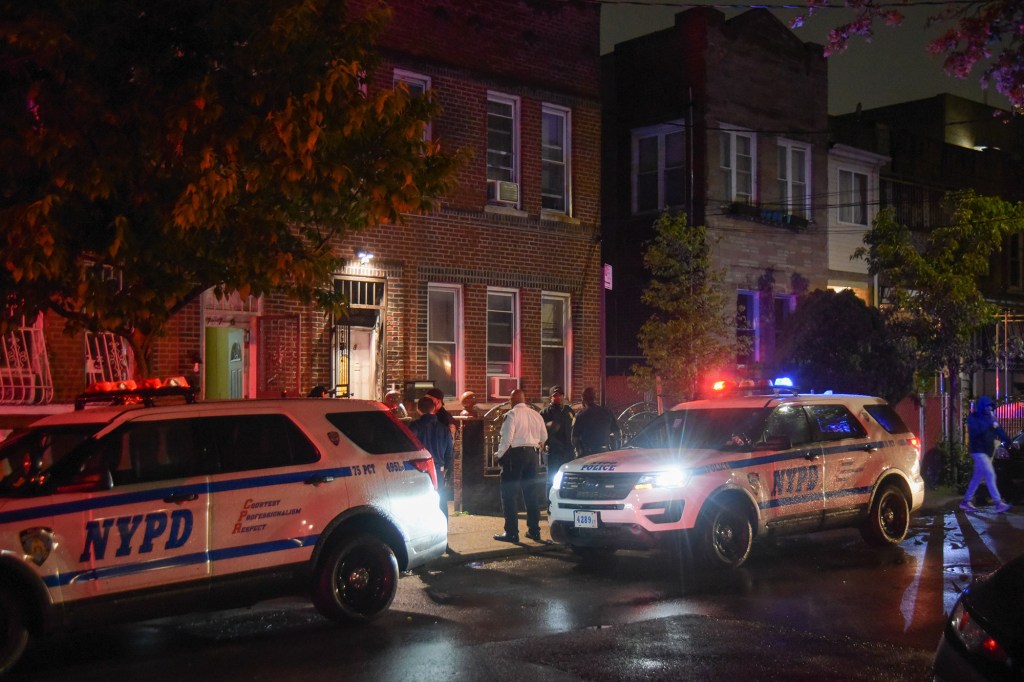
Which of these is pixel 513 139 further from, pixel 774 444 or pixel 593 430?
pixel 774 444

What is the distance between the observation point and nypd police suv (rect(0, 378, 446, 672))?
740cm

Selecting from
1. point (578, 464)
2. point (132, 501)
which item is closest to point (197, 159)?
point (132, 501)

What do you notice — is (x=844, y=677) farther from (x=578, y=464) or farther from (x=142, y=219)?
(x=142, y=219)

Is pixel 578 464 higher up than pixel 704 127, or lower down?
lower down

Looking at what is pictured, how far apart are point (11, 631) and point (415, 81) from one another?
12114 millimetres

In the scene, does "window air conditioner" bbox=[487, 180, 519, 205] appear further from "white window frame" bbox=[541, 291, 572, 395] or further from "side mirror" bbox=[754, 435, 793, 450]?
"side mirror" bbox=[754, 435, 793, 450]

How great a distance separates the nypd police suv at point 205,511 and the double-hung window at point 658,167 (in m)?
14.3

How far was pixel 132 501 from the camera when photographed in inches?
305

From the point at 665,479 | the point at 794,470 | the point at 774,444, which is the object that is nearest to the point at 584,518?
the point at 665,479

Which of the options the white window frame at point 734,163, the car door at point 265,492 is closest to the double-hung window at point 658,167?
the white window frame at point 734,163

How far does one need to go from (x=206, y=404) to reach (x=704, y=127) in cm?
1566

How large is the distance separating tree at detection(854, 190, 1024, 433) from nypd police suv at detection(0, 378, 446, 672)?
1317cm

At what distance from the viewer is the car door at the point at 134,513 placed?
748cm

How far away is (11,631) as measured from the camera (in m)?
7.25
